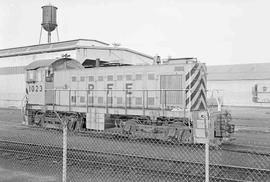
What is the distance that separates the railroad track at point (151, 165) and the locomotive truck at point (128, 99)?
70.1 inches

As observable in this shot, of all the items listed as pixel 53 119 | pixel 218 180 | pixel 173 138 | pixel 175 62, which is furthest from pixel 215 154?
pixel 53 119

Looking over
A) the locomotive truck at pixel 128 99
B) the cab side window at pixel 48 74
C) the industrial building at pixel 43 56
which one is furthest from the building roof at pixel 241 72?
the cab side window at pixel 48 74

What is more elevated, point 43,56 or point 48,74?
point 43,56

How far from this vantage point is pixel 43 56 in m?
31.2

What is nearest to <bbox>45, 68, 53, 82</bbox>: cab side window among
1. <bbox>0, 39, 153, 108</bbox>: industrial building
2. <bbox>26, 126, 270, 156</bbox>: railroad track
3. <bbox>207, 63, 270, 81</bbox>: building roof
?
<bbox>26, 126, 270, 156</bbox>: railroad track

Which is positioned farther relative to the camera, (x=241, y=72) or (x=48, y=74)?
(x=241, y=72)

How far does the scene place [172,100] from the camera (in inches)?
471

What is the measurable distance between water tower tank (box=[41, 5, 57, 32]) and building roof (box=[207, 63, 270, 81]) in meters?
25.6

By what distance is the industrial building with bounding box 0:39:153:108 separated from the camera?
28.5 meters

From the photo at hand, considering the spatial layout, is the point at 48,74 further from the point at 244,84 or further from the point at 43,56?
the point at 244,84

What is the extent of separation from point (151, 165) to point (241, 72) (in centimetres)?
4170

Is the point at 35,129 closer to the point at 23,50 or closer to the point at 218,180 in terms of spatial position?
the point at 218,180

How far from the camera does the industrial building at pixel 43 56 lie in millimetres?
28531

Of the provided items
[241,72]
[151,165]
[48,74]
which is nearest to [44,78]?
[48,74]
